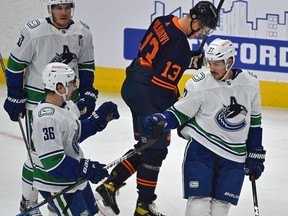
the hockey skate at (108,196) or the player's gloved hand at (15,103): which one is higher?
the player's gloved hand at (15,103)

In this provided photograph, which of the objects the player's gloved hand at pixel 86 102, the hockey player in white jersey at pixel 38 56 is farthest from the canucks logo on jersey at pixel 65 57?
the player's gloved hand at pixel 86 102

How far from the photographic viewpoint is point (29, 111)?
15.5 ft

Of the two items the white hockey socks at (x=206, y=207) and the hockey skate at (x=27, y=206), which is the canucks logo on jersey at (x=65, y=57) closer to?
the hockey skate at (x=27, y=206)

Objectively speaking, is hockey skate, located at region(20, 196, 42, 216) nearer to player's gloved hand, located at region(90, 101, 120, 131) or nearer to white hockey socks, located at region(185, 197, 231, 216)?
player's gloved hand, located at region(90, 101, 120, 131)

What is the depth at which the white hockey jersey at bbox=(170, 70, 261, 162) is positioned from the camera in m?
4.21

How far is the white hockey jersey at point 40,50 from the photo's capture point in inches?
182

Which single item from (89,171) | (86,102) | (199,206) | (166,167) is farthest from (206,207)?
(166,167)

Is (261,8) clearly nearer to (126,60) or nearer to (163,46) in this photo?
(126,60)

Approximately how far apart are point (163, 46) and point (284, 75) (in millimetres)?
3242

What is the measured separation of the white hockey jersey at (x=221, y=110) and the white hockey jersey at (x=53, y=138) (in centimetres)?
51

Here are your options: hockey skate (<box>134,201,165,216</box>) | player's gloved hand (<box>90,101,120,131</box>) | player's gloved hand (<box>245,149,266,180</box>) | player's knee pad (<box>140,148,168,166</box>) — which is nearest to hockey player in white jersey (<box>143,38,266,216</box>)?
player's gloved hand (<box>245,149,266,180</box>)

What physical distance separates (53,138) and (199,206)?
0.77 metres

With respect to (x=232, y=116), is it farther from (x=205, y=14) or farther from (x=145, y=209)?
(x=145, y=209)

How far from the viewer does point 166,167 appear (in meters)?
6.00
